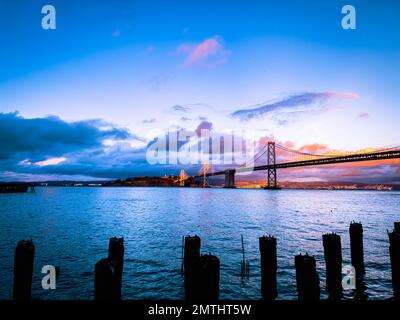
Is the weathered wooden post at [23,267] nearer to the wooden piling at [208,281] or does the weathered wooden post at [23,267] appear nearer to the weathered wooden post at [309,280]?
the wooden piling at [208,281]

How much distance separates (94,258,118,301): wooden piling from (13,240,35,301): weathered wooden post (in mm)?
2866

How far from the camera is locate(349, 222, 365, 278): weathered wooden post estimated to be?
37.4ft

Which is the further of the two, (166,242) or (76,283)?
(166,242)

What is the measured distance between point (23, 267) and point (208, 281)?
5029 millimetres

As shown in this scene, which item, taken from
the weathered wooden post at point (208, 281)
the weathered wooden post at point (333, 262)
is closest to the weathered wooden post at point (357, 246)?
the weathered wooden post at point (333, 262)

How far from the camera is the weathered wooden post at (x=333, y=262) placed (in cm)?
918

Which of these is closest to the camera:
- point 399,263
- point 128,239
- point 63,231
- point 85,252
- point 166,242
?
point 399,263

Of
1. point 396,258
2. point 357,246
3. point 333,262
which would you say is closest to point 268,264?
point 333,262

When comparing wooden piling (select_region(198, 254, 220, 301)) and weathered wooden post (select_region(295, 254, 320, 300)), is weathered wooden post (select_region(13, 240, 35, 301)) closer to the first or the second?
wooden piling (select_region(198, 254, 220, 301))

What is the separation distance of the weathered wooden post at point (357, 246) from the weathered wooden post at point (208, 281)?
7.58 m

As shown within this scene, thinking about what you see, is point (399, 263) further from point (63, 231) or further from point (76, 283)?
point (63, 231)
